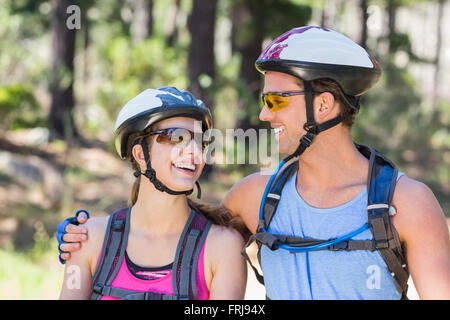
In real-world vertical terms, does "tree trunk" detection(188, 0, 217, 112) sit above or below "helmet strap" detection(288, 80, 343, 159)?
above

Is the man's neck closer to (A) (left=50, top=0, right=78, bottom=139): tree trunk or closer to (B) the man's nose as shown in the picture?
(B) the man's nose

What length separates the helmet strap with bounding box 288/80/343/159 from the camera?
119 inches

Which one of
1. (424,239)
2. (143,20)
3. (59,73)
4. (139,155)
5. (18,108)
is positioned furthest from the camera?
(143,20)

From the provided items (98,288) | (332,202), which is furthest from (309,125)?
(98,288)

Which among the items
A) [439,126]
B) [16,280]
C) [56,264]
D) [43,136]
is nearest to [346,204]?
[16,280]

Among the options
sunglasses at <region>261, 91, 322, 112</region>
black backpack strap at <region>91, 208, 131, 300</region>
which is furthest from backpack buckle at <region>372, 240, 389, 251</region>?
black backpack strap at <region>91, 208, 131, 300</region>

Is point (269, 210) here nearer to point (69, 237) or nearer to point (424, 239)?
point (424, 239)

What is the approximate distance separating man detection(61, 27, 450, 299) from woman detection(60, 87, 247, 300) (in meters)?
0.18

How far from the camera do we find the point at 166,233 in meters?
3.24

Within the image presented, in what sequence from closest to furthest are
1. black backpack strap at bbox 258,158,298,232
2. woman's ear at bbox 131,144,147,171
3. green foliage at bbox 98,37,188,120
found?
black backpack strap at bbox 258,158,298,232, woman's ear at bbox 131,144,147,171, green foliage at bbox 98,37,188,120

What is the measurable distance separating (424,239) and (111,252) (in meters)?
1.66

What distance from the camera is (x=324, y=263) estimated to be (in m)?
2.79

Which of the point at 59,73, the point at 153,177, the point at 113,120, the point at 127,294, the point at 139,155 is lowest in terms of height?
the point at 127,294

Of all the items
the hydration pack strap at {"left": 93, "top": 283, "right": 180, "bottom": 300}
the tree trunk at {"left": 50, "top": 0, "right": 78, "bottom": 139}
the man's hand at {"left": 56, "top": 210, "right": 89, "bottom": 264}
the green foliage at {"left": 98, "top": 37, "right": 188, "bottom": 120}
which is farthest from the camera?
the tree trunk at {"left": 50, "top": 0, "right": 78, "bottom": 139}
